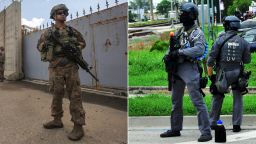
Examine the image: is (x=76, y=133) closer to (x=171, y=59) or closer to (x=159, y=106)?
(x=171, y=59)

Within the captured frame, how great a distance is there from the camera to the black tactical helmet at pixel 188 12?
2.60m

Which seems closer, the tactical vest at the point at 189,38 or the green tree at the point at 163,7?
the tactical vest at the point at 189,38

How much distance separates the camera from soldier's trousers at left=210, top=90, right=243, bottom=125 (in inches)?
157

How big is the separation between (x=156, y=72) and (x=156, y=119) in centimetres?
127

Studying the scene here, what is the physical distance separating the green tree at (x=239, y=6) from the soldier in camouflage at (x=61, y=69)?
175 inches

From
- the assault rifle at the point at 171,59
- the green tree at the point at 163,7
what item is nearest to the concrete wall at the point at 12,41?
the assault rifle at the point at 171,59

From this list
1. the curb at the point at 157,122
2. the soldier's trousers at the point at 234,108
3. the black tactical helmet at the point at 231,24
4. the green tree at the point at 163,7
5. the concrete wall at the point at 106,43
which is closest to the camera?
the concrete wall at the point at 106,43

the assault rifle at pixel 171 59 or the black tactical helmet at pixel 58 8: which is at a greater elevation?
the black tactical helmet at pixel 58 8

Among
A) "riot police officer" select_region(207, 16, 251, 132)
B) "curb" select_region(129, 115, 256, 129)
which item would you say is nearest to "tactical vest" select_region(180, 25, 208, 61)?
"riot police officer" select_region(207, 16, 251, 132)

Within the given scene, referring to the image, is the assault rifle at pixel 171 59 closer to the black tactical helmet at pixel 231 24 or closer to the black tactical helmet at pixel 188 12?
the black tactical helmet at pixel 188 12

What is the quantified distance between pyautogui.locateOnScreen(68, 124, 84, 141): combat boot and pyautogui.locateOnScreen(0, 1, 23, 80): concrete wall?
0.98ft

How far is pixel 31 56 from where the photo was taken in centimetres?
178

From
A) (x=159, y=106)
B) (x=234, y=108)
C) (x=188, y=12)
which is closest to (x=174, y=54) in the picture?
(x=188, y=12)

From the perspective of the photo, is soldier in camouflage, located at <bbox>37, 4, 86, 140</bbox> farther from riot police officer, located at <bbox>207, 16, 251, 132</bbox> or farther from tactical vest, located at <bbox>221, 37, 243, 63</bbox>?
tactical vest, located at <bbox>221, 37, 243, 63</bbox>
